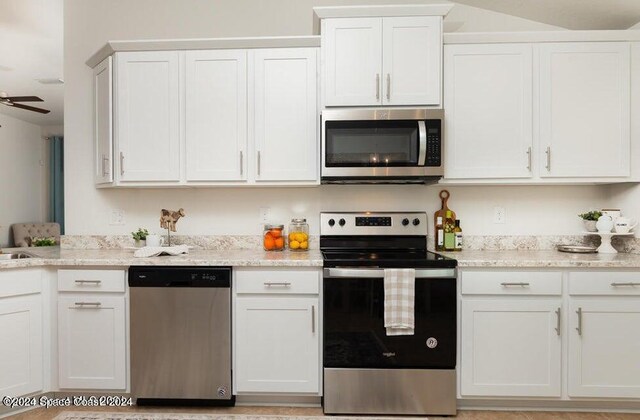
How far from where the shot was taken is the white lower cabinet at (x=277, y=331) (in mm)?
2156

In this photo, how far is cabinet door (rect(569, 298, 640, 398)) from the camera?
2090 millimetres

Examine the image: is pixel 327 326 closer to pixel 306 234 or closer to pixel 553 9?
pixel 306 234

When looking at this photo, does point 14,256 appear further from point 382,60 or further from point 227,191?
point 382,60

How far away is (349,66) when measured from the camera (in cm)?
238

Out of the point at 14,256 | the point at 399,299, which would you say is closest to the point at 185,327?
the point at 399,299

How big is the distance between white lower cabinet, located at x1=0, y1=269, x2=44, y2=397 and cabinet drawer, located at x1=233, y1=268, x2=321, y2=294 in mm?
1213

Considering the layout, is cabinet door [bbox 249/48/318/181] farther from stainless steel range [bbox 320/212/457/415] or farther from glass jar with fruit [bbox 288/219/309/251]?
stainless steel range [bbox 320/212/457/415]

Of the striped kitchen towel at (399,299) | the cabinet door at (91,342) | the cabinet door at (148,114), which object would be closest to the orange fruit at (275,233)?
the cabinet door at (148,114)

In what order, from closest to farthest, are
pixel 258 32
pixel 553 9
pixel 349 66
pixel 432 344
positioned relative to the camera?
pixel 432 344
pixel 349 66
pixel 553 9
pixel 258 32

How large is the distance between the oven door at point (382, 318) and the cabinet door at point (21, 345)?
1762 mm

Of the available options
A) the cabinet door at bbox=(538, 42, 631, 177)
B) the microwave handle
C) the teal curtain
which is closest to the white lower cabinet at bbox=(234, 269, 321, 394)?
the microwave handle

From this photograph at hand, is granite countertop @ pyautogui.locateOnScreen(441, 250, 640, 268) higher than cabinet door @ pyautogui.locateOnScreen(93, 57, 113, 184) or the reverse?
the reverse

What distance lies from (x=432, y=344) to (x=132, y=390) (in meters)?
1.79

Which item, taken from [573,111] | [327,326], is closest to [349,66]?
[573,111]
